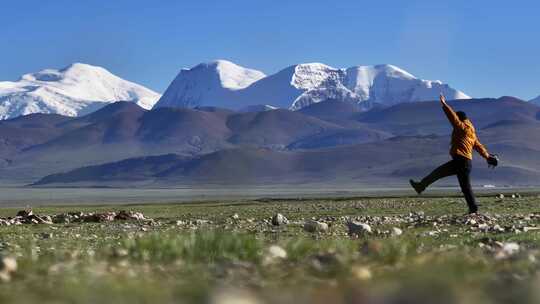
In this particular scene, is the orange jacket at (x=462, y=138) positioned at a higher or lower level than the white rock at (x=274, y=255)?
higher

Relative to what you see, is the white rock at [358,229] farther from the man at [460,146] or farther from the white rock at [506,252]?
the white rock at [506,252]

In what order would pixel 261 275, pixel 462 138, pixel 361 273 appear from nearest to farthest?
pixel 361 273 → pixel 261 275 → pixel 462 138

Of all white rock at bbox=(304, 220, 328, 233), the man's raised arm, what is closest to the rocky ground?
white rock at bbox=(304, 220, 328, 233)

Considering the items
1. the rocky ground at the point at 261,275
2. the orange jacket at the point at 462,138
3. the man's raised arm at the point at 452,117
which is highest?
the man's raised arm at the point at 452,117

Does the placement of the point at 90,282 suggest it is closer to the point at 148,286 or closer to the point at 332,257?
the point at 148,286

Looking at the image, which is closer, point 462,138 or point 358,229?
point 358,229

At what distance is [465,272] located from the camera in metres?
5.54

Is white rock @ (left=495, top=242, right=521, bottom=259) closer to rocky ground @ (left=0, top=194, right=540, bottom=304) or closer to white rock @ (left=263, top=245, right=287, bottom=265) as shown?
rocky ground @ (left=0, top=194, right=540, bottom=304)

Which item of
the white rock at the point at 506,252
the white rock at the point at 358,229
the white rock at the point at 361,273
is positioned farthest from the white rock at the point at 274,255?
the white rock at the point at 358,229

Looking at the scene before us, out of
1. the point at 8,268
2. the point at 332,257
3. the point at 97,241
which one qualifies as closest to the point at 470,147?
the point at 97,241

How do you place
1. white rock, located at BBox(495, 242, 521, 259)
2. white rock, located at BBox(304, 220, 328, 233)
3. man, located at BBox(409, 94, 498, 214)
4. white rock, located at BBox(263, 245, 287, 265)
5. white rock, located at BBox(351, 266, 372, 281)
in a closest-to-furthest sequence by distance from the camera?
white rock, located at BBox(351, 266, 372, 281) < white rock, located at BBox(263, 245, 287, 265) < white rock, located at BBox(495, 242, 521, 259) < white rock, located at BBox(304, 220, 328, 233) < man, located at BBox(409, 94, 498, 214)

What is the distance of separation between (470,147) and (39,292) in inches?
541

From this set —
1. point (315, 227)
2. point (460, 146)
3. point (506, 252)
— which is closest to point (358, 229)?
point (315, 227)

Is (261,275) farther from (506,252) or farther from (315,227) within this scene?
(315,227)
